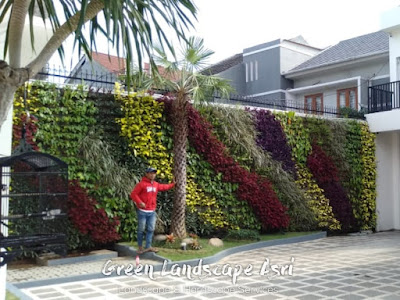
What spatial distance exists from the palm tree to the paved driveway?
1459 mm

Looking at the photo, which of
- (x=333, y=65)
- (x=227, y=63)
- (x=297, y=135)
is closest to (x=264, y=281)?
(x=297, y=135)

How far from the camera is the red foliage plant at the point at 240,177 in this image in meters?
10.9

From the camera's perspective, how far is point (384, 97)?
1484 centimetres

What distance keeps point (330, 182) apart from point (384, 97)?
12.6ft

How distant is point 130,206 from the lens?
9422mm

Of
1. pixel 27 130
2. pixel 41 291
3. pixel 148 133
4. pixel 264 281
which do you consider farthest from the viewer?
pixel 148 133

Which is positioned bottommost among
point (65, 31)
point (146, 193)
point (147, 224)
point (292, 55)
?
point (147, 224)

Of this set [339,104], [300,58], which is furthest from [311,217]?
[300,58]

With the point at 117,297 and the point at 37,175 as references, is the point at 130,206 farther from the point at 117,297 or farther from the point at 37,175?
the point at 37,175

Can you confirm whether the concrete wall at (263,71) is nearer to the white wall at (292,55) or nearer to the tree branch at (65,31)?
the white wall at (292,55)

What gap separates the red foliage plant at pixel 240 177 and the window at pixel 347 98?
9.52m

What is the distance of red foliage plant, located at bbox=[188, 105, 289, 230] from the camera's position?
10891 mm

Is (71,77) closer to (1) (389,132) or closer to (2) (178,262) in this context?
(2) (178,262)

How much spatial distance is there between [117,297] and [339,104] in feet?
53.8
